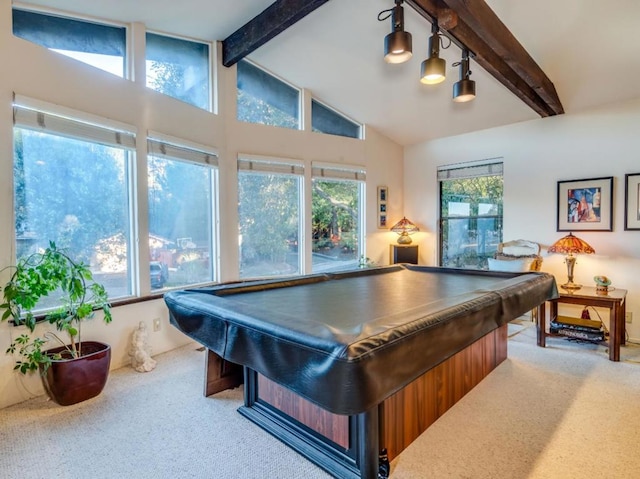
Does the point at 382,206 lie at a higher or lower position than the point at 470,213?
higher

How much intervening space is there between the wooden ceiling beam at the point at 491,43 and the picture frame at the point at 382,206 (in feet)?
6.85

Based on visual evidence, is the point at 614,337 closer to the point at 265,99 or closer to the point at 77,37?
the point at 265,99

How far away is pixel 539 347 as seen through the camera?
11.0 feet

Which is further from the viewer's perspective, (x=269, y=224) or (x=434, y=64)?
(x=269, y=224)

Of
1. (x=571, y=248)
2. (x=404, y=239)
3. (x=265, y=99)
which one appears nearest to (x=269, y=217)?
(x=265, y=99)

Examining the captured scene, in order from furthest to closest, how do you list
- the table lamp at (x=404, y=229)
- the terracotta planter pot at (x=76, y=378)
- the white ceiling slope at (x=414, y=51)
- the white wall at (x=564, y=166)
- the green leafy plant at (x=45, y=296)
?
1. the table lamp at (x=404, y=229)
2. the white wall at (x=564, y=166)
3. the white ceiling slope at (x=414, y=51)
4. the terracotta planter pot at (x=76, y=378)
5. the green leafy plant at (x=45, y=296)

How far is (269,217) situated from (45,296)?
2.30 meters

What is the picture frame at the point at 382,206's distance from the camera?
5.11m

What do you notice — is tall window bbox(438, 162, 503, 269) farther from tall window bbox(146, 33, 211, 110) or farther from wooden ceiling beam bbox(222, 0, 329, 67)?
tall window bbox(146, 33, 211, 110)

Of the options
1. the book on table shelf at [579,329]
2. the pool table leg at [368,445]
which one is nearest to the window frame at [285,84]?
the pool table leg at [368,445]

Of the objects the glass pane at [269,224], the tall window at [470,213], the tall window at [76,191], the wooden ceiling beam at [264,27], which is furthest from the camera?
the tall window at [470,213]

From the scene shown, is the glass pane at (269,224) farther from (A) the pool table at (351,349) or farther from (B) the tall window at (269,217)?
(A) the pool table at (351,349)

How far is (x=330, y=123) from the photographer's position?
470 centimetres

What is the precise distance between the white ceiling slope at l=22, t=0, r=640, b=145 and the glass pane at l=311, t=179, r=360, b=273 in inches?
41.7
